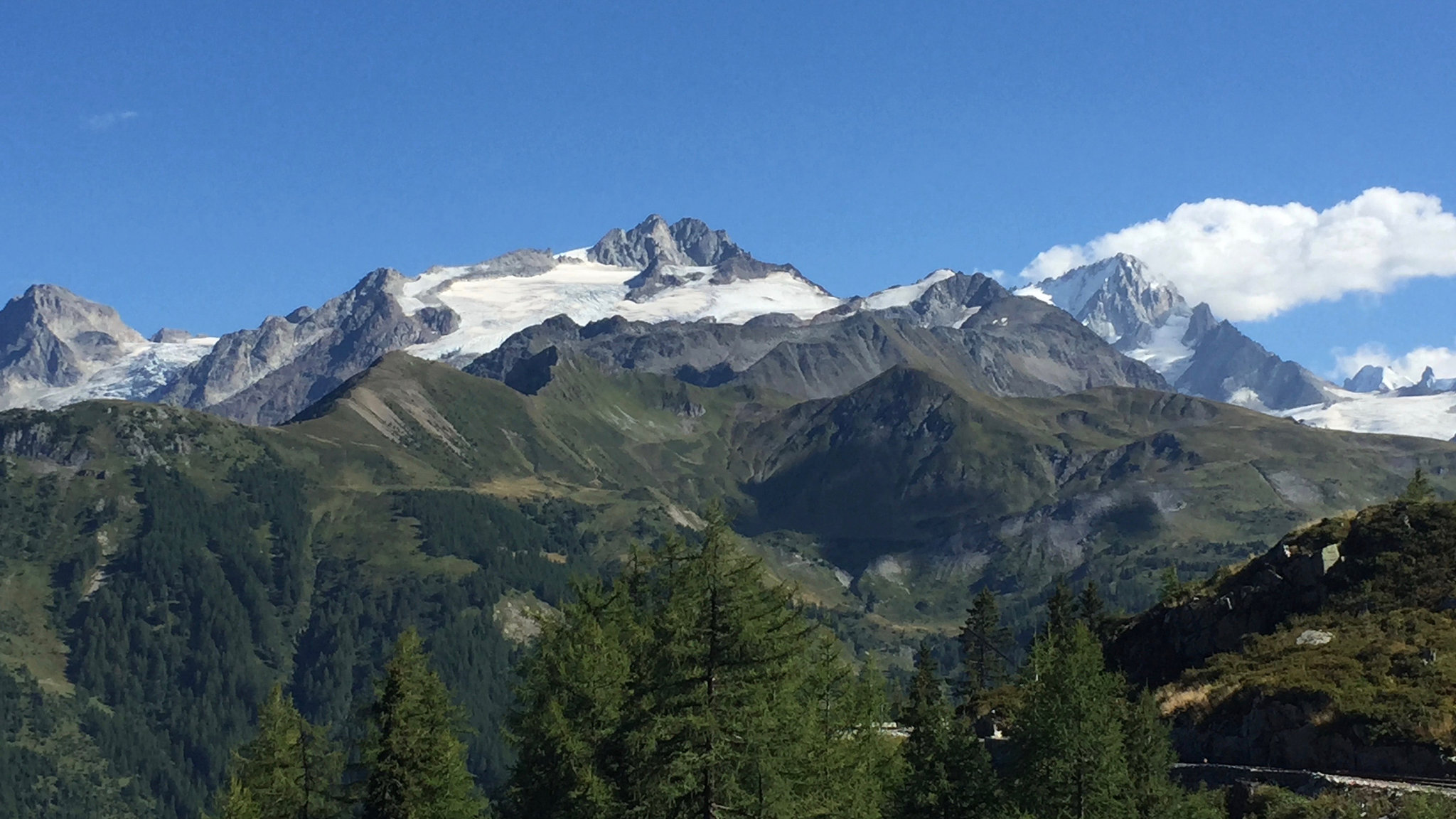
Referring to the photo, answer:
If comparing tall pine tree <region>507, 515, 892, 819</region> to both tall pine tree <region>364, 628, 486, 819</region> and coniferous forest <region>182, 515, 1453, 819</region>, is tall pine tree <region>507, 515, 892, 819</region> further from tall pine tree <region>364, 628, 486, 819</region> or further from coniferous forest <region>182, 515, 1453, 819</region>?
tall pine tree <region>364, 628, 486, 819</region>

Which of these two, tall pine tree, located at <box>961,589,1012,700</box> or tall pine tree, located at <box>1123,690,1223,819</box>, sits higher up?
tall pine tree, located at <box>961,589,1012,700</box>

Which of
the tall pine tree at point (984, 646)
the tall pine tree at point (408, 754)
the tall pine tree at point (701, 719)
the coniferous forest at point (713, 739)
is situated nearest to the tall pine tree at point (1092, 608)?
the tall pine tree at point (984, 646)

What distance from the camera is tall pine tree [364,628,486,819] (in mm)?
60375

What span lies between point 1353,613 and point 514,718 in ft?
145

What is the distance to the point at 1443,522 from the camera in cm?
8231

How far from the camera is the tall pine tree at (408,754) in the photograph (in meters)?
60.4

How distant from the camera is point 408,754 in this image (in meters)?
60.7

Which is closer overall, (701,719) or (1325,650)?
(701,719)

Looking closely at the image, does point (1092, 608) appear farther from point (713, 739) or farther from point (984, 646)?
point (713, 739)

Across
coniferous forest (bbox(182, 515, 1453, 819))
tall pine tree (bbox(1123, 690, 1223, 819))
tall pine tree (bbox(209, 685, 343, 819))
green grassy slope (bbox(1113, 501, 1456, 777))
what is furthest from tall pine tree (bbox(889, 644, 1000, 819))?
tall pine tree (bbox(209, 685, 343, 819))

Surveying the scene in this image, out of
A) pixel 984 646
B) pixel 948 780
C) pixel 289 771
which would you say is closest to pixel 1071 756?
pixel 948 780

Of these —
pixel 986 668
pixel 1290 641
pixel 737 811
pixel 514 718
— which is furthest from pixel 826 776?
pixel 986 668

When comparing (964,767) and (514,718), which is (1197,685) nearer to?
(964,767)

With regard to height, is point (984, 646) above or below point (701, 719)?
above
